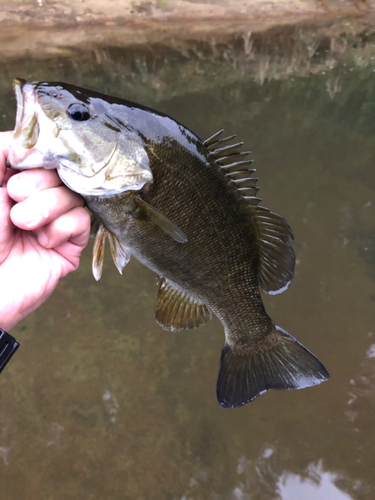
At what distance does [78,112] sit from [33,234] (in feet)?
1.58

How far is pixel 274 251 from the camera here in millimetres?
1412

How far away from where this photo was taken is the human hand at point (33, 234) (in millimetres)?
1032

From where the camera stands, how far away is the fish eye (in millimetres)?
1065

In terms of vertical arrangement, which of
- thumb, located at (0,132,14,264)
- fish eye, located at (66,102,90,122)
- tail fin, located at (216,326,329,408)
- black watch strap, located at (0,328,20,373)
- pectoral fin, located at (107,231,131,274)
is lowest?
tail fin, located at (216,326,329,408)

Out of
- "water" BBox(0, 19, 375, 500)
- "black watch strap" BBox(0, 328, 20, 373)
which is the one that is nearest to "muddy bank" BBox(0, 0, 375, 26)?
"water" BBox(0, 19, 375, 500)

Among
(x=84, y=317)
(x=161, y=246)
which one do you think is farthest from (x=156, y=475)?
(x=161, y=246)

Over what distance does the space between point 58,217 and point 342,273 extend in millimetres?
2601

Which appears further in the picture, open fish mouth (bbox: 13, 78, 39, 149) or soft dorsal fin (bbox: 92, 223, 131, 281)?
soft dorsal fin (bbox: 92, 223, 131, 281)

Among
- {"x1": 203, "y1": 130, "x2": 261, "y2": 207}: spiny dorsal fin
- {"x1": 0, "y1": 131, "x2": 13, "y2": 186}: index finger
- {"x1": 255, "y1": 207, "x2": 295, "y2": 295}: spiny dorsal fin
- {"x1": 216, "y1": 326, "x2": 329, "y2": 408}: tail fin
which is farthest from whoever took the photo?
{"x1": 216, "y1": 326, "x2": 329, "y2": 408}: tail fin

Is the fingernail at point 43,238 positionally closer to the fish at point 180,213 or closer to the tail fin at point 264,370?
the fish at point 180,213

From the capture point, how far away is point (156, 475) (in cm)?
214

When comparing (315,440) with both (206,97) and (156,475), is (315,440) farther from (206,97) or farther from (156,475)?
(206,97)

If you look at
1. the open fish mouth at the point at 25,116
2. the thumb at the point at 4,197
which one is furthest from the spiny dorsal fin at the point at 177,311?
the open fish mouth at the point at 25,116

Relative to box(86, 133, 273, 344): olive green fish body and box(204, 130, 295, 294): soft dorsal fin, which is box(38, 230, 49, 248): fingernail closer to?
box(86, 133, 273, 344): olive green fish body
